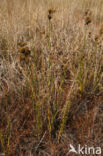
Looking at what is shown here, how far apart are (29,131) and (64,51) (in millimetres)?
1062

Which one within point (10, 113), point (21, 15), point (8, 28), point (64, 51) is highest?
point (21, 15)

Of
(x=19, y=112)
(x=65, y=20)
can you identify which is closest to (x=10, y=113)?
(x=19, y=112)

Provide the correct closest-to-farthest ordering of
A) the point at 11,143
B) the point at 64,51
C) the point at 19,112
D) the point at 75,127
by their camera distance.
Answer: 1. the point at 11,143
2. the point at 75,127
3. the point at 19,112
4. the point at 64,51

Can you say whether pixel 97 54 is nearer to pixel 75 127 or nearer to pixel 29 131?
pixel 75 127

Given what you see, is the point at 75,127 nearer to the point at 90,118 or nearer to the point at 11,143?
the point at 90,118

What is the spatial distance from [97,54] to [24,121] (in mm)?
983

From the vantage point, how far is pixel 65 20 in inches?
101

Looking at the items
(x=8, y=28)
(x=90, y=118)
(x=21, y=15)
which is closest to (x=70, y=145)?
(x=90, y=118)

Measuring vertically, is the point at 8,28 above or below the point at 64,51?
above

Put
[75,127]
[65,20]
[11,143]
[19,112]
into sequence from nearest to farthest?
[11,143] < [75,127] < [19,112] < [65,20]

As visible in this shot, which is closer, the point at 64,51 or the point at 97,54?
the point at 97,54

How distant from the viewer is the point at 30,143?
102 cm

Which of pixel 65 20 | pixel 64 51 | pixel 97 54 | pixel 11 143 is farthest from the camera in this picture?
pixel 65 20

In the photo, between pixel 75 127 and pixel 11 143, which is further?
pixel 75 127
